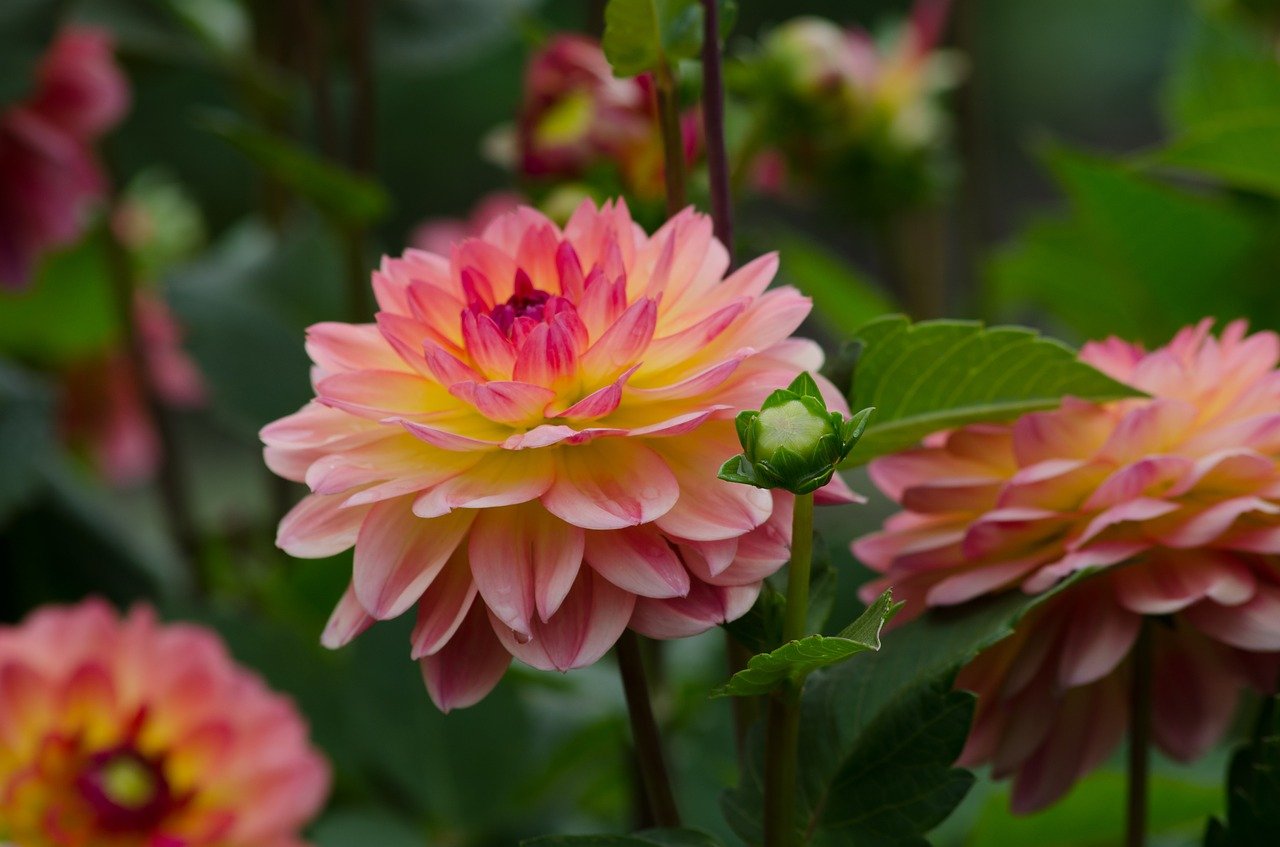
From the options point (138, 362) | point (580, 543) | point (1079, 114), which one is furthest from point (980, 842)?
point (1079, 114)

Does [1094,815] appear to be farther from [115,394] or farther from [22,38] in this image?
[115,394]

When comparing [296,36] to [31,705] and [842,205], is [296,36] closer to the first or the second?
[842,205]

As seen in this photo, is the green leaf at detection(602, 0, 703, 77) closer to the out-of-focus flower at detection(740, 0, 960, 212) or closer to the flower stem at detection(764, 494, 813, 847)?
the flower stem at detection(764, 494, 813, 847)

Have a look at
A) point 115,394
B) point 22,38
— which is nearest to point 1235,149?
point 22,38

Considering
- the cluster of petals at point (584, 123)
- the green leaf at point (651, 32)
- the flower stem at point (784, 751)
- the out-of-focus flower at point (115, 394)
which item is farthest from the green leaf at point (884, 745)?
the out-of-focus flower at point (115, 394)

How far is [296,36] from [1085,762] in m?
0.50

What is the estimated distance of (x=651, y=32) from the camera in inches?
9.6

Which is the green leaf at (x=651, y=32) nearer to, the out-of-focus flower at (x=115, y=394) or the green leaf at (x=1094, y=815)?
the green leaf at (x=1094, y=815)

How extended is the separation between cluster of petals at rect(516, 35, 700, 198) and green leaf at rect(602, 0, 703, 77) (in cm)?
17

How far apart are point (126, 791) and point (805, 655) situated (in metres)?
0.24

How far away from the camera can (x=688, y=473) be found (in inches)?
8.4

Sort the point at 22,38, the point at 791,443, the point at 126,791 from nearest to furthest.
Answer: the point at 791,443 < the point at 126,791 < the point at 22,38

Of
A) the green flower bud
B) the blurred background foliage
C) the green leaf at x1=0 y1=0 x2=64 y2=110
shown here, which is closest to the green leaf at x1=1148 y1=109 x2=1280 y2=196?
the blurred background foliage

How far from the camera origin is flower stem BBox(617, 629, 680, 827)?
218mm
